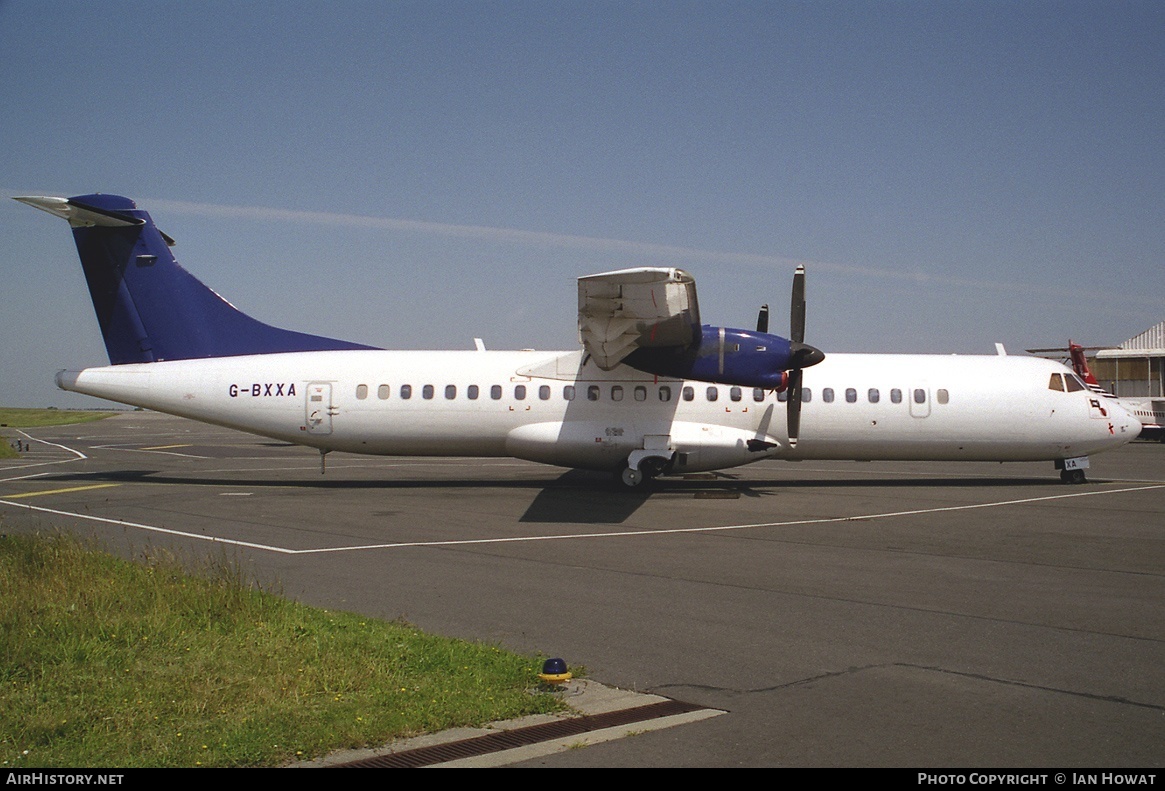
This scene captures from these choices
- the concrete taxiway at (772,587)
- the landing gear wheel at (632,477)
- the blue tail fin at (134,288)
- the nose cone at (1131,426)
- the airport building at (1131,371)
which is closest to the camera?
the concrete taxiway at (772,587)

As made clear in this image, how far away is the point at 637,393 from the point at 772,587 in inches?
425

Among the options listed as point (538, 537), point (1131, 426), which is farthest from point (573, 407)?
point (1131, 426)

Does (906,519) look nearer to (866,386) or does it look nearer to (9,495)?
(866,386)

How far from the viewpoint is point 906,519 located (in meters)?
16.0

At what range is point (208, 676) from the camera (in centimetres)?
624

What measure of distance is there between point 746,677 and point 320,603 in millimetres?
4613

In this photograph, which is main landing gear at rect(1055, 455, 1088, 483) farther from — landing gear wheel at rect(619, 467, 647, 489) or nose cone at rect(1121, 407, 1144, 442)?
landing gear wheel at rect(619, 467, 647, 489)

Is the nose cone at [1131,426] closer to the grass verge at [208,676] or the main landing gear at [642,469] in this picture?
the main landing gear at [642,469]

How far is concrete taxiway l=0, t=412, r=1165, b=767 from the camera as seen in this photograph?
562cm

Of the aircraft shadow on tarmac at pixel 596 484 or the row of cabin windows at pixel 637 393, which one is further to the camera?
the row of cabin windows at pixel 637 393

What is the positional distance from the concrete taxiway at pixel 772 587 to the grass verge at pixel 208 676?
0.95 metres

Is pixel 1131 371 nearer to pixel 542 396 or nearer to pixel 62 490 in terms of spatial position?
pixel 542 396

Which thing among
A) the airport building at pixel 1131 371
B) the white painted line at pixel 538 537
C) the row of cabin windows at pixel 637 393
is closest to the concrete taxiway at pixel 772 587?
the white painted line at pixel 538 537

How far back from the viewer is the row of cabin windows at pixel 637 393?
2077 cm
